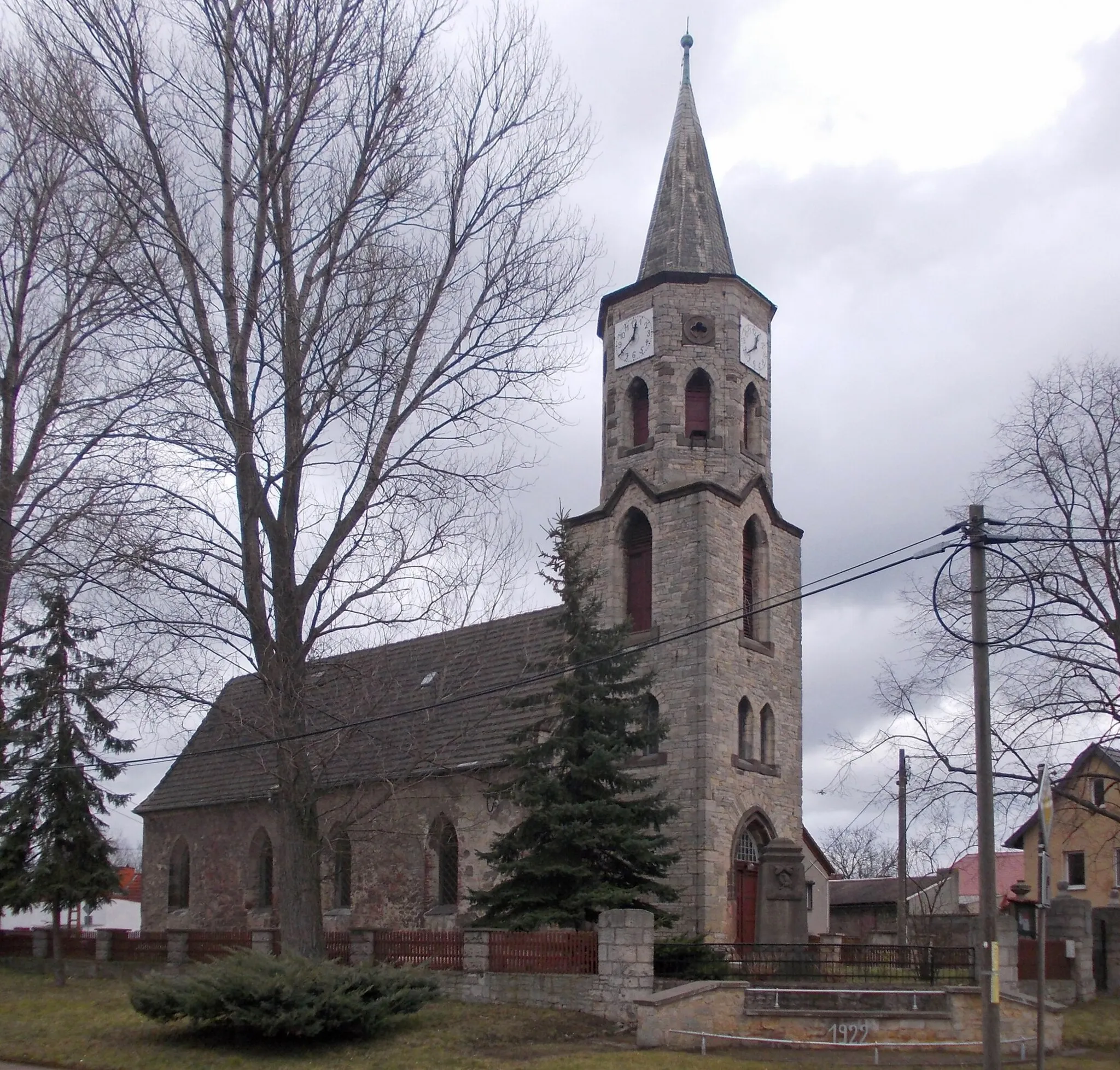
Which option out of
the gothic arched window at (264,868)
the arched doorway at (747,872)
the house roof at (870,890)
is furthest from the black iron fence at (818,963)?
the house roof at (870,890)

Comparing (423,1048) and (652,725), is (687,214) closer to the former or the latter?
(652,725)

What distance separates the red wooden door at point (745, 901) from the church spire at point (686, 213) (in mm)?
12952

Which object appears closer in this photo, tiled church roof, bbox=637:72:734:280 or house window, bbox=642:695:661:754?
house window, bbox=642:695:661:754

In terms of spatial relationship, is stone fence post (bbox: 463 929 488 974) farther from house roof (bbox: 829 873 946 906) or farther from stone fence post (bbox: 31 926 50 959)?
house roof (bbox: 829 873 946 906)

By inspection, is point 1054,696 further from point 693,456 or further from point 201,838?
point 201,838

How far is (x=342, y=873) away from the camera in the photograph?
29203mm

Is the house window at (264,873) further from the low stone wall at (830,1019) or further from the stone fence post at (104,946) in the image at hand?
the low stone wall at (830,1019)

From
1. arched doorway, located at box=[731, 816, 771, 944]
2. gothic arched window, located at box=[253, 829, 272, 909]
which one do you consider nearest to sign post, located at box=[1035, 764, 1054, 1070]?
arched doorway, located at box=[731, 816, 771, 944]

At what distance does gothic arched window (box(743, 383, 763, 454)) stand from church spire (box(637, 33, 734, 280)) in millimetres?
2806

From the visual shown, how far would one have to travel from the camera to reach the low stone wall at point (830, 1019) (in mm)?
16125

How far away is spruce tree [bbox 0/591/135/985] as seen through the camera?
23812mm

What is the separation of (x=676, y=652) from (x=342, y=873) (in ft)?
32.9

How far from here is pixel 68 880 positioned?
23938mm

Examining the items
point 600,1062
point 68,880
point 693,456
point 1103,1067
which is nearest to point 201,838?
point 68,880
